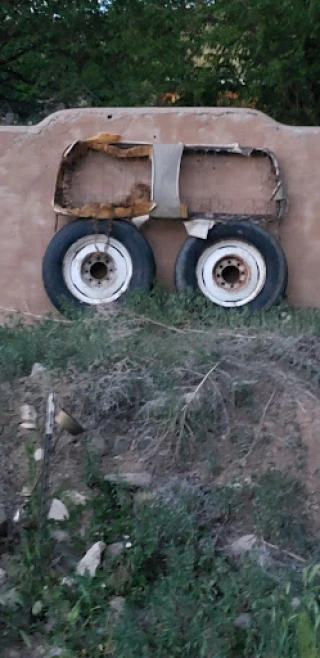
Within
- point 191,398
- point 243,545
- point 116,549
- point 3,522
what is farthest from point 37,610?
point 191,398

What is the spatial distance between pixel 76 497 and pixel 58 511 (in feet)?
0.52

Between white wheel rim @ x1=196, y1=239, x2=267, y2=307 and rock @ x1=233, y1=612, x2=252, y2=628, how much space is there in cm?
364

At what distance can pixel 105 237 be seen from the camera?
7.52m

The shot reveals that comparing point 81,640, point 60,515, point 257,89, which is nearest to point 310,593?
point 81,640

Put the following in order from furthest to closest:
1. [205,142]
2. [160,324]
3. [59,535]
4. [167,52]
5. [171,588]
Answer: [167,52] < [205,142] < [160,324] < [59,535] < [171,588]

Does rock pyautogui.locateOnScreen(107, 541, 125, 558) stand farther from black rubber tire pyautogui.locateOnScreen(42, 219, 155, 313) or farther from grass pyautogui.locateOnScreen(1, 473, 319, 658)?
black rubber tire pyautogui.locateOnScreen(42, 219, 155, 313)

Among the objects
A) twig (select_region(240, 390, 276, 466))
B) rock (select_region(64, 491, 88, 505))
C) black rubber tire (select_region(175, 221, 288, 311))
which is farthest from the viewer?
black rubber tire (select_region(175, 221, 288, 311))

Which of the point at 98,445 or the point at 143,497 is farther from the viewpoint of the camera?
the point at 98,445

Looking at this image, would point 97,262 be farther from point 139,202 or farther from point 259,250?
point 259,250

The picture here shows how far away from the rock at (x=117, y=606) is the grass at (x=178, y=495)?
0.9 inches

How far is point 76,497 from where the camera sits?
4.95 meters

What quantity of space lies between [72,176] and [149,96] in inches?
132

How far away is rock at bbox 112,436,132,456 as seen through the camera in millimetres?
5311

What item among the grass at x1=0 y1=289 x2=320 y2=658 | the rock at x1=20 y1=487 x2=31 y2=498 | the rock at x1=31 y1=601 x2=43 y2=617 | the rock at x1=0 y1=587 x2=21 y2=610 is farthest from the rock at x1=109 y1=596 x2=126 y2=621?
the rock at x1=20 y1=487 x2=31 y2=498
